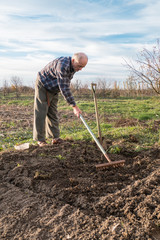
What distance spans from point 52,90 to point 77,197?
2366 millimetres

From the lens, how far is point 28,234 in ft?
6.79

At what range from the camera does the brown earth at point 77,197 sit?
6.82 feet

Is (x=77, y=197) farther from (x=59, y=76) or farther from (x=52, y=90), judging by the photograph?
(x=52, y=90)

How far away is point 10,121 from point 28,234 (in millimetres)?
6747

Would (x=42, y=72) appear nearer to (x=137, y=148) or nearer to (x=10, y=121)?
(x=137, y=148)

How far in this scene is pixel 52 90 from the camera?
438 centimetres

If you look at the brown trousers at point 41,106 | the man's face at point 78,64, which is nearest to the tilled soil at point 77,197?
the brown trousers at point 41,106

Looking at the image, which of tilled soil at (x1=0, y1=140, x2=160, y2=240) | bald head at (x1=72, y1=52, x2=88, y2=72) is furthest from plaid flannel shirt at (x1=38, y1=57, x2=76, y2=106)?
tilled soil at (x1=0, y1=140, x2=160, y2=240)

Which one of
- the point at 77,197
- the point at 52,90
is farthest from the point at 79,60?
the point at 77,197

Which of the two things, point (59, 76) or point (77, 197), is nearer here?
point (77, 197)

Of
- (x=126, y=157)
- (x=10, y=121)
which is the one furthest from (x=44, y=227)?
(x=10, y=121)

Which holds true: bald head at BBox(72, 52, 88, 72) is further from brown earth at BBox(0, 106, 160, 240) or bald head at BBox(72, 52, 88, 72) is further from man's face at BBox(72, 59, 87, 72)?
brown earth at BBox(0, 106, 160, 240)

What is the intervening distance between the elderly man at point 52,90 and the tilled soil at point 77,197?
77 centimetres

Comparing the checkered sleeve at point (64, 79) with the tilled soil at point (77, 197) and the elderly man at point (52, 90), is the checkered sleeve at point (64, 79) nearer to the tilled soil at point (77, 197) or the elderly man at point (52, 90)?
the elderly man at point (52, 90)
